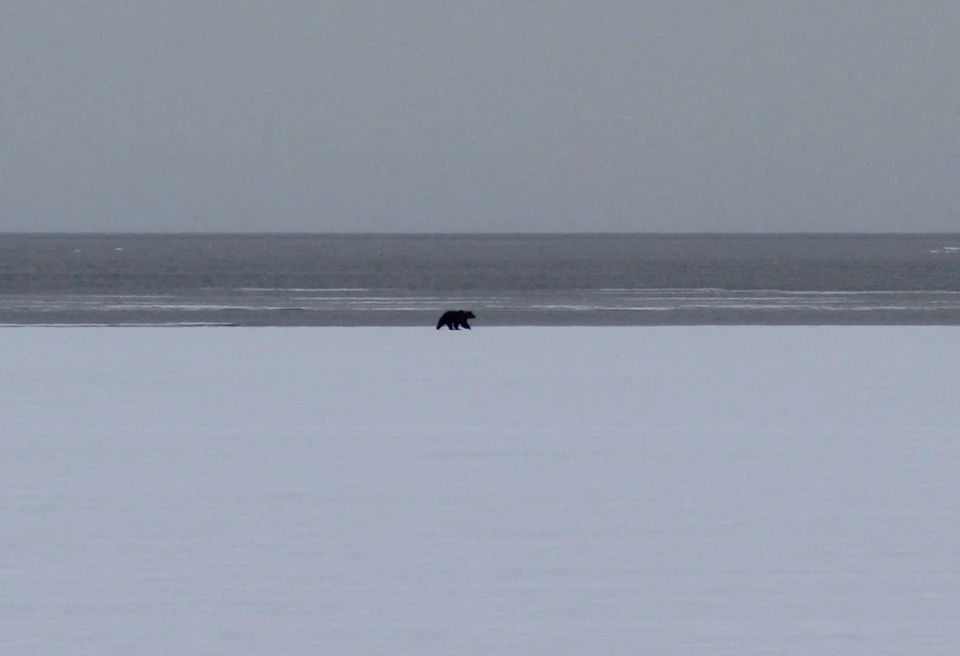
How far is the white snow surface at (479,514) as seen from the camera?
183 inches

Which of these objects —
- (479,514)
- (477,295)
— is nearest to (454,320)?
(479,514)

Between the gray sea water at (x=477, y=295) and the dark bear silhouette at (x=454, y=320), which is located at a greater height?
the gray sea water at (x=477, y=295)

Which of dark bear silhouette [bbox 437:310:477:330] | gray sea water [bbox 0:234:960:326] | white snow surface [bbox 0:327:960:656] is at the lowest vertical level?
white snow surface [bbox 0:327:960:656]

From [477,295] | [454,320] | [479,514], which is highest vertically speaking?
[477,295]

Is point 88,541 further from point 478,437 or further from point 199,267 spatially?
point 199,267

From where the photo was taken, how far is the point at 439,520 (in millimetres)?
6305

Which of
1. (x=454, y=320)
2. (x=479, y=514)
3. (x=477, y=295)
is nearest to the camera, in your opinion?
(x=479, y=514)

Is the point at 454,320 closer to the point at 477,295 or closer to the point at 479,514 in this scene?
the point at 479,514

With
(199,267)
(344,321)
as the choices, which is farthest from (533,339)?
(199,267)

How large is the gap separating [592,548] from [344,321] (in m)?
22.4

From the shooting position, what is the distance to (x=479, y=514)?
6.45 metres

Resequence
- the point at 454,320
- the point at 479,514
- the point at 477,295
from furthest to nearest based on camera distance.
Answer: the point at 477,295, the point at 454,320, the point at 479,514

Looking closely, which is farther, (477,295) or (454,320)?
(477,295)

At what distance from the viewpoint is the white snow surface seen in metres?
4.65
